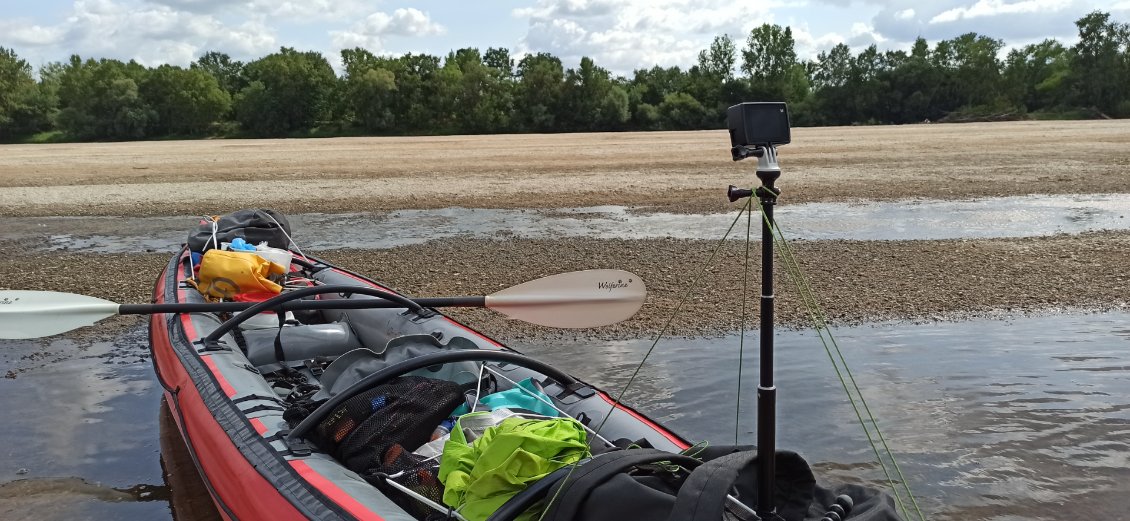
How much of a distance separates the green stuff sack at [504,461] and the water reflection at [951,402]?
2.20 meters

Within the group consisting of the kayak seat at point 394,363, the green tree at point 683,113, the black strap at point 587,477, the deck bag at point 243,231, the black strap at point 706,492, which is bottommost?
the kayak seat at point 394,363

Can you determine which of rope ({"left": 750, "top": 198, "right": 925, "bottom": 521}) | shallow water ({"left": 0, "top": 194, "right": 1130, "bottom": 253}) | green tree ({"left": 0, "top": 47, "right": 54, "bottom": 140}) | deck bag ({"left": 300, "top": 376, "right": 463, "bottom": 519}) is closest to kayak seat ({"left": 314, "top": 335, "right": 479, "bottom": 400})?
deck bag ({"left": 300, "top": 376, "right": 463, "bottom": 519})

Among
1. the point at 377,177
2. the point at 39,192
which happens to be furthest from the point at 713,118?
the point at 39,192

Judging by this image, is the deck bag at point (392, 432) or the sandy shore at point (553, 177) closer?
the deck bag at point (392, 432)

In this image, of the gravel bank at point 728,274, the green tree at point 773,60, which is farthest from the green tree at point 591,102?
the gravel bank at point 728,274

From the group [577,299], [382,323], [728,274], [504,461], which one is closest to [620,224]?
[728,274]

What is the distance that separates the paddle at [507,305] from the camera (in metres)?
4.45

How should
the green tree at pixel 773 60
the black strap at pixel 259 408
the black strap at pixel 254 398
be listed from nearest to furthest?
the black strap at pixel 259 408 → the black strap at pixel 254 398 → the green tree at pixel 773 60

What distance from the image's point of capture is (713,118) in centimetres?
6075

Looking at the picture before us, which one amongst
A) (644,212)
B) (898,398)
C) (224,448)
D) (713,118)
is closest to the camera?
(224,448)

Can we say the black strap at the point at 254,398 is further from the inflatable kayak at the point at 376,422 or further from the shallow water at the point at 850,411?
the shallow water at the point at 850,411

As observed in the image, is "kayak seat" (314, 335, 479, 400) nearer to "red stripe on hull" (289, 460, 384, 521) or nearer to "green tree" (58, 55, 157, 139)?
"red stripe on hull" (289, 460, 384, 521)

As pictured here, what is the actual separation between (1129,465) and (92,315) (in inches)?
237

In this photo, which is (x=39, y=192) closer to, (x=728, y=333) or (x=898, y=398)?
(x=728, y=333)
